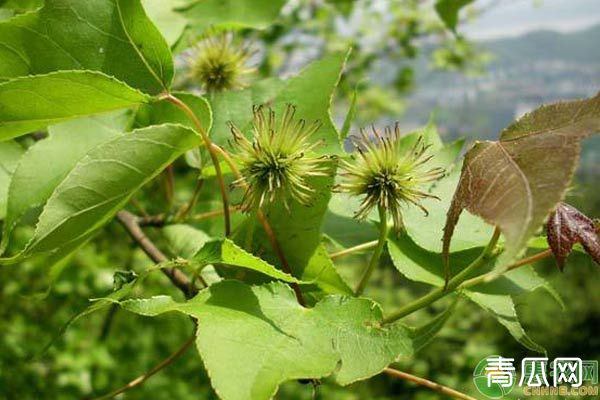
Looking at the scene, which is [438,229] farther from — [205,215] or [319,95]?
[205,215]

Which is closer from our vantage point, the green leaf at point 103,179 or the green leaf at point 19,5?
the green leaf at point 103,179

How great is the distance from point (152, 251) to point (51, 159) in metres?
0.17

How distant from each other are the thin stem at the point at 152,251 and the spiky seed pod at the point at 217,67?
0.63 feet

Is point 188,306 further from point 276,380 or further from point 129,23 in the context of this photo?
point 129,23

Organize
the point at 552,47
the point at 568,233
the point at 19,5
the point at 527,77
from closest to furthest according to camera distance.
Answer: the point at 568,233
the point at 19,5
the point at 527,77
the point at 552,47

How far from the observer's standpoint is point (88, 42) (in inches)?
24.5

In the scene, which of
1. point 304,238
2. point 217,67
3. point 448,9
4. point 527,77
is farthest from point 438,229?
point 527,77

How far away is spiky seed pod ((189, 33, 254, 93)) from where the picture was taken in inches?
34.8

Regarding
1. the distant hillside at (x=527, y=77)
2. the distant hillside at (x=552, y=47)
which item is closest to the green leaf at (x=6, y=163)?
the distant hillside at (x=527, y=77)

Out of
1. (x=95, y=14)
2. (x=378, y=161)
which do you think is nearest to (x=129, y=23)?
(x=95, y=14)

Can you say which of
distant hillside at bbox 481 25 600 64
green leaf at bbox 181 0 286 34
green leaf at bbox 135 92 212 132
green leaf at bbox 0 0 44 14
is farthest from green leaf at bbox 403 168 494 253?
distant hillside at bbox 481 25 600 64

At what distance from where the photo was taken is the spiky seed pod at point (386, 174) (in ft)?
2.13

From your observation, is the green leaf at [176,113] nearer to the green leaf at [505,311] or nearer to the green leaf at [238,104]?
the green leaf at [238,104]

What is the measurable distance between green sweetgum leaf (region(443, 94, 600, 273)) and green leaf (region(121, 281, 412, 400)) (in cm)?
10
